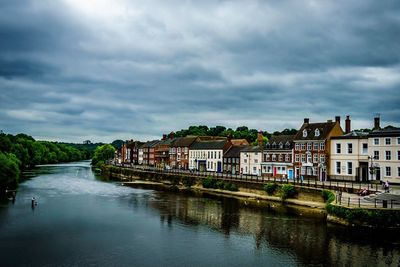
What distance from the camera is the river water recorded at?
3008 centimetres

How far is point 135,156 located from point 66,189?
273 feet

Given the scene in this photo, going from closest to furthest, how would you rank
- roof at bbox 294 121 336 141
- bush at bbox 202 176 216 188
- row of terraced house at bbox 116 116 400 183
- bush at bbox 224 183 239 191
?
row of terraced house at bbox 116 116 400 183 → roof at bbox 294 121 336 141 → bush at bbox 224 183 239 191 → bush at bbox 202 176 216 188

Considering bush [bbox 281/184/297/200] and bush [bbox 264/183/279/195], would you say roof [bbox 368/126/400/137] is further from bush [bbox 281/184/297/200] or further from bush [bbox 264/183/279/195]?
bush [bbox 264/183/279/195]

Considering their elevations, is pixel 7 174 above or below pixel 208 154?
below

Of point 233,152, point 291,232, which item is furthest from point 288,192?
point 233,152

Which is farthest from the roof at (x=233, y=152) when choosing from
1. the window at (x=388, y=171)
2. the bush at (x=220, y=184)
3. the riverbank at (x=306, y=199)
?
the window at (x=388, y=171)

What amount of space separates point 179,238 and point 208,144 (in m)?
63.8

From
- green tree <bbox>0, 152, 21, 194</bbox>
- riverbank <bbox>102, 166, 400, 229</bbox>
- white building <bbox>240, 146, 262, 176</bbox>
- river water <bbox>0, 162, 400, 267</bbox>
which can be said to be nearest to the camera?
river water <bbox>0, 162, 400, 267</bbox>

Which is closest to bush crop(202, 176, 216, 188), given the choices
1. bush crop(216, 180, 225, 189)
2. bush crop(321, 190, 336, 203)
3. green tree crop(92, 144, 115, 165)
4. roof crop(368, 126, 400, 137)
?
bush crop(216, 180, 225, 189)

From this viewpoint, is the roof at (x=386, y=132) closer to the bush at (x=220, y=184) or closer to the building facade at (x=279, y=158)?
the building facade at (x=279, y=158)

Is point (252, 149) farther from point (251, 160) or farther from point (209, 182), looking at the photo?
point (209, 182)

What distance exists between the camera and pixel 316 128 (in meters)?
69.0

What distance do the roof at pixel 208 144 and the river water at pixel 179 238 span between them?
40331 mm

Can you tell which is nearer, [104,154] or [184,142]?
[184,142]
